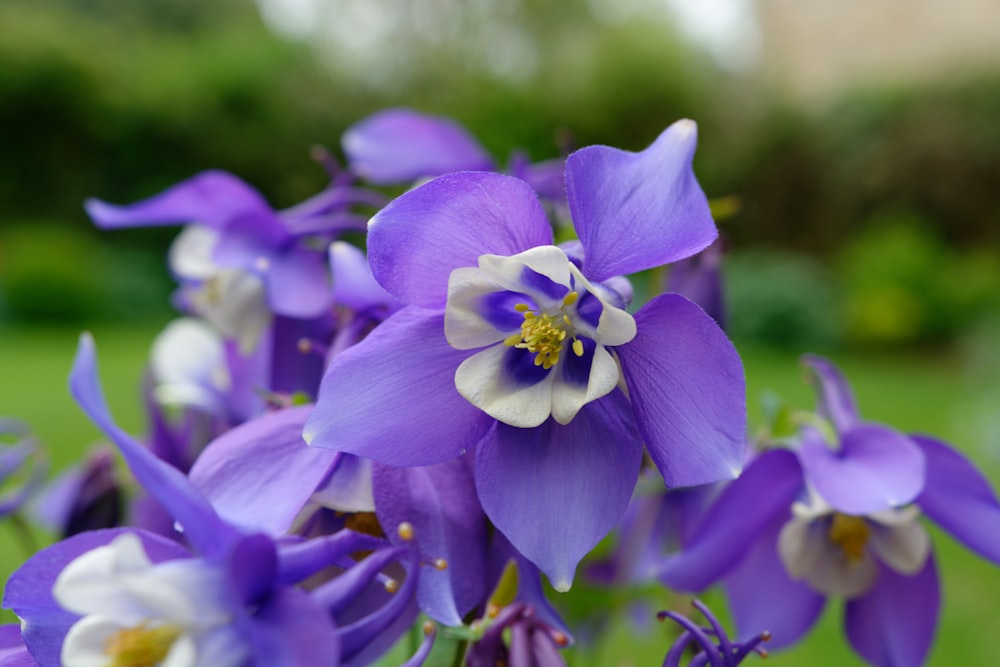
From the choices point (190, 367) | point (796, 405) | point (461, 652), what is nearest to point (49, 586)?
point (461, 652)

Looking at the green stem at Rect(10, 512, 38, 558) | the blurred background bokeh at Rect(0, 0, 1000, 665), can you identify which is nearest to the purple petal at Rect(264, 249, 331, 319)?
the green stem at Rect(10, 512, 38, 558)

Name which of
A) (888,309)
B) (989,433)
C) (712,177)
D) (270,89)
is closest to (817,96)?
(712,177)

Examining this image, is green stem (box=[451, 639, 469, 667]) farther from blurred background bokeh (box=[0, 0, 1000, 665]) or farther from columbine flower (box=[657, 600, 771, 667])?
blurred background bokeh (box=[0, 0, 1000, 665])

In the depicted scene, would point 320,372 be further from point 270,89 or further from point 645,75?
point 270,89

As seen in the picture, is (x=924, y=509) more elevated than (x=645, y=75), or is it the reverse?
(x=924, y=509)

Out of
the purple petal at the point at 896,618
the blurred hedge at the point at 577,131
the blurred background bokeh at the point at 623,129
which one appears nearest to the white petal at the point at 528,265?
the purple petal at the point at 896,618

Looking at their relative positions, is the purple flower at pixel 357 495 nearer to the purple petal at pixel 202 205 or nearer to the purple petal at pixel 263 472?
the purple petal at pixel 263 472
